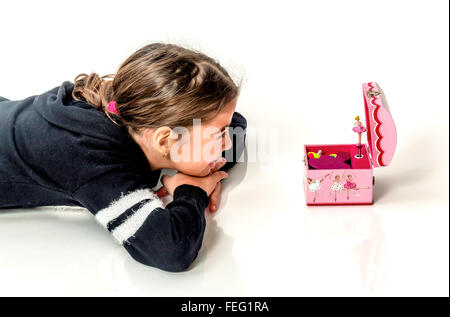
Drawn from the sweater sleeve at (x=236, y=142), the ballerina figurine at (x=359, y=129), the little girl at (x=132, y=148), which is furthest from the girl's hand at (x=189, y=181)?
the ballerina figurine at (x=359, y=129)

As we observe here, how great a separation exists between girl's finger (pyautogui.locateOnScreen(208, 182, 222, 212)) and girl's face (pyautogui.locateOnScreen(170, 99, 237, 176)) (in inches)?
2.5

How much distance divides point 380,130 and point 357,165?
0.38 feet

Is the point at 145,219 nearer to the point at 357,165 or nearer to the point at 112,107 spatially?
the point at 112,107

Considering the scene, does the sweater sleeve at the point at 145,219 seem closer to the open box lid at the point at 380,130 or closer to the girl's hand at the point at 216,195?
the girl's hand at the point at 216,195

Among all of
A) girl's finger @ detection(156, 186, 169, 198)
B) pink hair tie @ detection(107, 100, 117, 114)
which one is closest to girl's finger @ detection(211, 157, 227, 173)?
girl's finger @ detection(156, 186, 169, 198)

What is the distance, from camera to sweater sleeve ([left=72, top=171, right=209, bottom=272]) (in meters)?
1.46

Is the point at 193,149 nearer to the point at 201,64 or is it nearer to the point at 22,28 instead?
the point at 201,64

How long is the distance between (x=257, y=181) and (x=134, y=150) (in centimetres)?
34

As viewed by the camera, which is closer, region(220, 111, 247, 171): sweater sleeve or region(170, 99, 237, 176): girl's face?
region(170, 99, 237, 176): girl's face

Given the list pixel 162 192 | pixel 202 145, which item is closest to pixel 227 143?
pixel 202 145

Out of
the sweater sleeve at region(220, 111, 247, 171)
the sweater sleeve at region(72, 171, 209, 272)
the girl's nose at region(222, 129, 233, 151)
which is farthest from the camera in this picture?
the sweater sleeve at region(220, 111, 247, 171)

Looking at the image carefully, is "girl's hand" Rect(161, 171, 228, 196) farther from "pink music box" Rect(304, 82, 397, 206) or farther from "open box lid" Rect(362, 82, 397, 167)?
"open box lid" Rect(362, 82, 397, 167)

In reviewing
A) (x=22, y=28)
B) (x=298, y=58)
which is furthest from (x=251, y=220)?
(x=22, y=28)

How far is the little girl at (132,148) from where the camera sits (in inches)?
58.7
